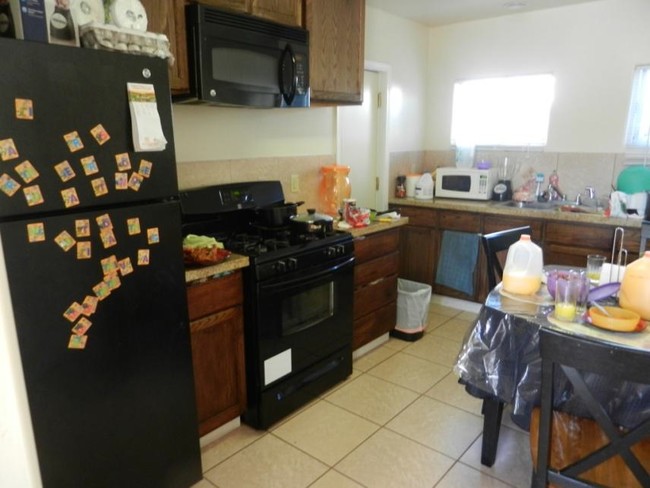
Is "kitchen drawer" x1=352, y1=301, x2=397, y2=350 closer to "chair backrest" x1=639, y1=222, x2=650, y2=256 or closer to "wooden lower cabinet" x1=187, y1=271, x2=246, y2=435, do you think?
"wooden lower cabinet" x1=187, y1=271, x2=246, y2=435

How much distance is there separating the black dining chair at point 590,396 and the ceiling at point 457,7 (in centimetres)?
305

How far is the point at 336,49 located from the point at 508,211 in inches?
68.8

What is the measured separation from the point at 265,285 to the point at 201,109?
1062 millimetres

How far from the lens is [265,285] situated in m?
2.18

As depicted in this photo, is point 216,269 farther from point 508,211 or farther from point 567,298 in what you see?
point 508,211

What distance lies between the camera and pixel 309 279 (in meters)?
2.38

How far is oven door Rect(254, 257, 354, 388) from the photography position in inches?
87.5

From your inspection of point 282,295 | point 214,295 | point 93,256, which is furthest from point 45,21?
point 282,295

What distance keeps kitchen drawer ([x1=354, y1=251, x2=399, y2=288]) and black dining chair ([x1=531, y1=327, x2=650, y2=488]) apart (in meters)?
1.65

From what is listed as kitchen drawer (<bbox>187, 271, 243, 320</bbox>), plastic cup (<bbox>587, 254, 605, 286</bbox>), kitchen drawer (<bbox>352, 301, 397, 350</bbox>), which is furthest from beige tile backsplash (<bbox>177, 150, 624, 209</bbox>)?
plastic cup (<bbox>587, 254, 605, 286</bbox>)

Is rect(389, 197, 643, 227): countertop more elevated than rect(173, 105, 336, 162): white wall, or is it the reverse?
rect(173, 105, 336, 162): white wall

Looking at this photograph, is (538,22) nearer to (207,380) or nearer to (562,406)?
(562,406)

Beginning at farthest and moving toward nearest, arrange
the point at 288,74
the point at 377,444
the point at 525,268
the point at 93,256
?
the point at 288,74
the point at 377,444
the point at 525,268
the point at 93,256

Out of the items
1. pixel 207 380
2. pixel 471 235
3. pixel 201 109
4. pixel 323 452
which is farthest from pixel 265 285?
pixel 471 235
